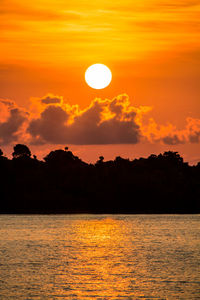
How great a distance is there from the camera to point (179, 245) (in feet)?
345

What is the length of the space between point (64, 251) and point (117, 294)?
41.6 m

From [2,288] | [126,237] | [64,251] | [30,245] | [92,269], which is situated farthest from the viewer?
[126,237]

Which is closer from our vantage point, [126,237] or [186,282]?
[186,282]

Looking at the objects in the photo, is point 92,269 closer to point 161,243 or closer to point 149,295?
point 149,295

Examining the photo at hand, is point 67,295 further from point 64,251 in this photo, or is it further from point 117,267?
point 64,251

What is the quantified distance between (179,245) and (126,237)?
24.8m

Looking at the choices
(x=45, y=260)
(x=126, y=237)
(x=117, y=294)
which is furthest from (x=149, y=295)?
(x=126, y=237)

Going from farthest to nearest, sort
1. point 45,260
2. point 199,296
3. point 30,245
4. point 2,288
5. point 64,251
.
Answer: point 30,245, point 64,251, point 45,260, point 2,288, point 199,296

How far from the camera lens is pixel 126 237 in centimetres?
12862

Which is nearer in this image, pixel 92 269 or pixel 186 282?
pixel 186 282

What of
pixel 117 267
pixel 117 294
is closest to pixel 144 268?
pixel 117 267

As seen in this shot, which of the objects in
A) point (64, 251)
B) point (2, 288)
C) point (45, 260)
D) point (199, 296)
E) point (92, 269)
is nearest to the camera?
point (199, 296)

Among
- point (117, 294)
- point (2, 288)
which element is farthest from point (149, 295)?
point (2, 288)

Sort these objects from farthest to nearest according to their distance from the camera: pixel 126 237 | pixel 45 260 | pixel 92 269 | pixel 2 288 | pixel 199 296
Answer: pixel 126 237 < pixel 45 260 < pixel 92 269 < pixel 2 288 < pixel 199 296
